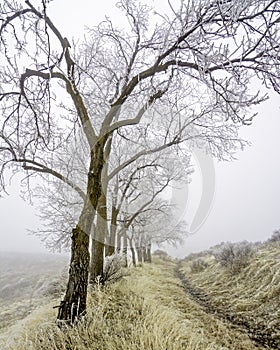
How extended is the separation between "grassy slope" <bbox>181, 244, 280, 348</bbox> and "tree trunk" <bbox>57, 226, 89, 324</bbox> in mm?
3828

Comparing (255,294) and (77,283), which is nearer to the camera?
(77,283)

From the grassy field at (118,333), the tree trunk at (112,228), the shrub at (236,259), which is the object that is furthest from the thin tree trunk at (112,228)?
the grassy field at (118,333)

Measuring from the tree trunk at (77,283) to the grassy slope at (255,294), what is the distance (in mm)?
3828

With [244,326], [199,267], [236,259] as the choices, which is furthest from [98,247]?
[199,267]

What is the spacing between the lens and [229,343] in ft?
16.4

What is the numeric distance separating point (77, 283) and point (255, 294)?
622 cm

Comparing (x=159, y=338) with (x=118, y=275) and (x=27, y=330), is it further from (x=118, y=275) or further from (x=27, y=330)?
(x=118, y=275)

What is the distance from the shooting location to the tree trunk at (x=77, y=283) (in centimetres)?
390

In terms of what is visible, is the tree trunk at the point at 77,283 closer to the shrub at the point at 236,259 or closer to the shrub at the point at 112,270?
Answer: the shrub at the point at 112,270

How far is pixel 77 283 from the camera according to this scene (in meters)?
4.02

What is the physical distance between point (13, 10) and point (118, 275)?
6.22 m

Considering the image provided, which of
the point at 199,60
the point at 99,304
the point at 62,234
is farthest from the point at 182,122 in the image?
the point at 62,234

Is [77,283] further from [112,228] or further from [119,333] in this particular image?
[112,228]

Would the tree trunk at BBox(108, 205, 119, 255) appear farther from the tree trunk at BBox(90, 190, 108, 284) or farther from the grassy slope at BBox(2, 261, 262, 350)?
the grassy slope at BBox(2, 261, 262, 350)
